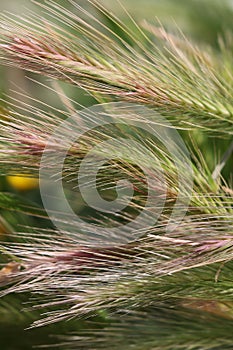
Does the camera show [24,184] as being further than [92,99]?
Yes

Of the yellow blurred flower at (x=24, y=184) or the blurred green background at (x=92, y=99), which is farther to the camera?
the yellow blurred flower at (x=24, y=184)

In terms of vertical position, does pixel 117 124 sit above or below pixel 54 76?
below

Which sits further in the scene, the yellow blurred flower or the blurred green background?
the yellow blurred flower

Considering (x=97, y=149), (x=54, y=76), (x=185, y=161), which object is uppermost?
(x=54, y=76)

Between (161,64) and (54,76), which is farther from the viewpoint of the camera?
(161,64)

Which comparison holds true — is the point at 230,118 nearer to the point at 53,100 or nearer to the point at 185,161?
the point at 185,161

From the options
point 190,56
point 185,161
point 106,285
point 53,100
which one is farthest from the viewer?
point 53,100

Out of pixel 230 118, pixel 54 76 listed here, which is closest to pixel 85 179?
pixel 54 76

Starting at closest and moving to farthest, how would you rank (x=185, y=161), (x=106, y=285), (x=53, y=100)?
(x=106, y=285)
(x=185, y=161)
(x=53, y=100)
